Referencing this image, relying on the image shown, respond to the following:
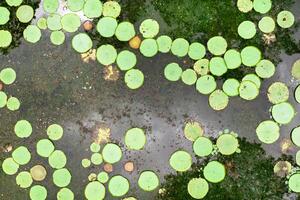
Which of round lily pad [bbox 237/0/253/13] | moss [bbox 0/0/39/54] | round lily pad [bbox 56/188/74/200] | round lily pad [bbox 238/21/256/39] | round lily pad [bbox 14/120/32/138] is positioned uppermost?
round lily pad [bbox 237/0/253/13]

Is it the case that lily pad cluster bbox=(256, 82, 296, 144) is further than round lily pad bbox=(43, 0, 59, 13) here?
No

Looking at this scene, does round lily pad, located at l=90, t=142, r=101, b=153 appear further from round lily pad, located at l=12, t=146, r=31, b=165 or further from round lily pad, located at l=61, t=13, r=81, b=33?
round lily pad, located at l=61, t=13, r=81, b=33

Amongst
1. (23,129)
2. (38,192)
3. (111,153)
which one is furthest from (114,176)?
(23,129)

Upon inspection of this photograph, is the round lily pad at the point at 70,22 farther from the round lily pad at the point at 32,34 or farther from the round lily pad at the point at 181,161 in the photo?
the round lily pad at the point at 181,161

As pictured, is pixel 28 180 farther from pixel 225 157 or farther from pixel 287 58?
pixel 287 58

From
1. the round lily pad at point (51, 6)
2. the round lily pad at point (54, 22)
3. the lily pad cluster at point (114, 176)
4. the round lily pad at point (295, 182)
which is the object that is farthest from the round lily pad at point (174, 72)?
Result: the round lily pad at point (295, 182)

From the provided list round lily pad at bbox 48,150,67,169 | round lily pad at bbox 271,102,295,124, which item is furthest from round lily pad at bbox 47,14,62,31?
round lily pad at bbox 271,102,295,124
